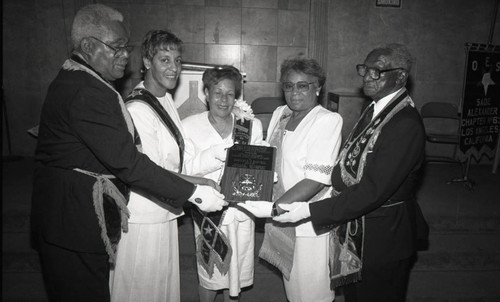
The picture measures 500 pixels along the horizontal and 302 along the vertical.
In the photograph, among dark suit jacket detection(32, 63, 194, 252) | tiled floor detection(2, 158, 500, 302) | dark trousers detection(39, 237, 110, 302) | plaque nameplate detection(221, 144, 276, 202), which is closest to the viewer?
dark suit jacket detection(32, 63, 194, 252)

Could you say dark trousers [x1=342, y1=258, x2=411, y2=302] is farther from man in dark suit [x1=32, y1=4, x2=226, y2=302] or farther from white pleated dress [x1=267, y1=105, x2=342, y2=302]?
man in dark suit [x1=32, y1=4, x2=226, y2=302]

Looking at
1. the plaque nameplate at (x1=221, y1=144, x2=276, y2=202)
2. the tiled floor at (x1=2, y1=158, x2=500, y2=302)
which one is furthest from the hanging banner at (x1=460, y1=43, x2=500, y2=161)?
the plaque nameplate at (x1=221, y1=144, x2=276, y2=202)

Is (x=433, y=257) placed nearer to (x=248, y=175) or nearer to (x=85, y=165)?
(x=248, y=175)

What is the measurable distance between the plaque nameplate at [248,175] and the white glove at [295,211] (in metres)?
0.16

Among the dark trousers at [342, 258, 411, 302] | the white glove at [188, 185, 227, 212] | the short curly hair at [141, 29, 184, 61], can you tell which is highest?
the short curly hair at [141, 29, 184, 61]

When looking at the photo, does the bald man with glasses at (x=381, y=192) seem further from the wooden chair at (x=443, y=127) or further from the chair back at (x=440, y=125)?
the chair back at (x=440, y=125)

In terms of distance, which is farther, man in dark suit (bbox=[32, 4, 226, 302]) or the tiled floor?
the tiled floor

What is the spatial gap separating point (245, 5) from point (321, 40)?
4.66 feet

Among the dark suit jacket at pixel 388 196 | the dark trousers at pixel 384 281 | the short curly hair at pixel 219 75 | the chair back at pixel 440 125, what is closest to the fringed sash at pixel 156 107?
the short curly hair at pixel 219 75

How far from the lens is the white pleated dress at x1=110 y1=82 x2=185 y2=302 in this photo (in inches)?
89.0

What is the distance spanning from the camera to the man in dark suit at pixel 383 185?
6.55 feet

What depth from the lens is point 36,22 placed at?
20.7 ft

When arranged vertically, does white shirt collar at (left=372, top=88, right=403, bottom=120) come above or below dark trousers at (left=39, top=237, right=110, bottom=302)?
above

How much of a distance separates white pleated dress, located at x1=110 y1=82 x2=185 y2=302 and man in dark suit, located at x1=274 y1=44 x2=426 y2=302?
2.44ft
